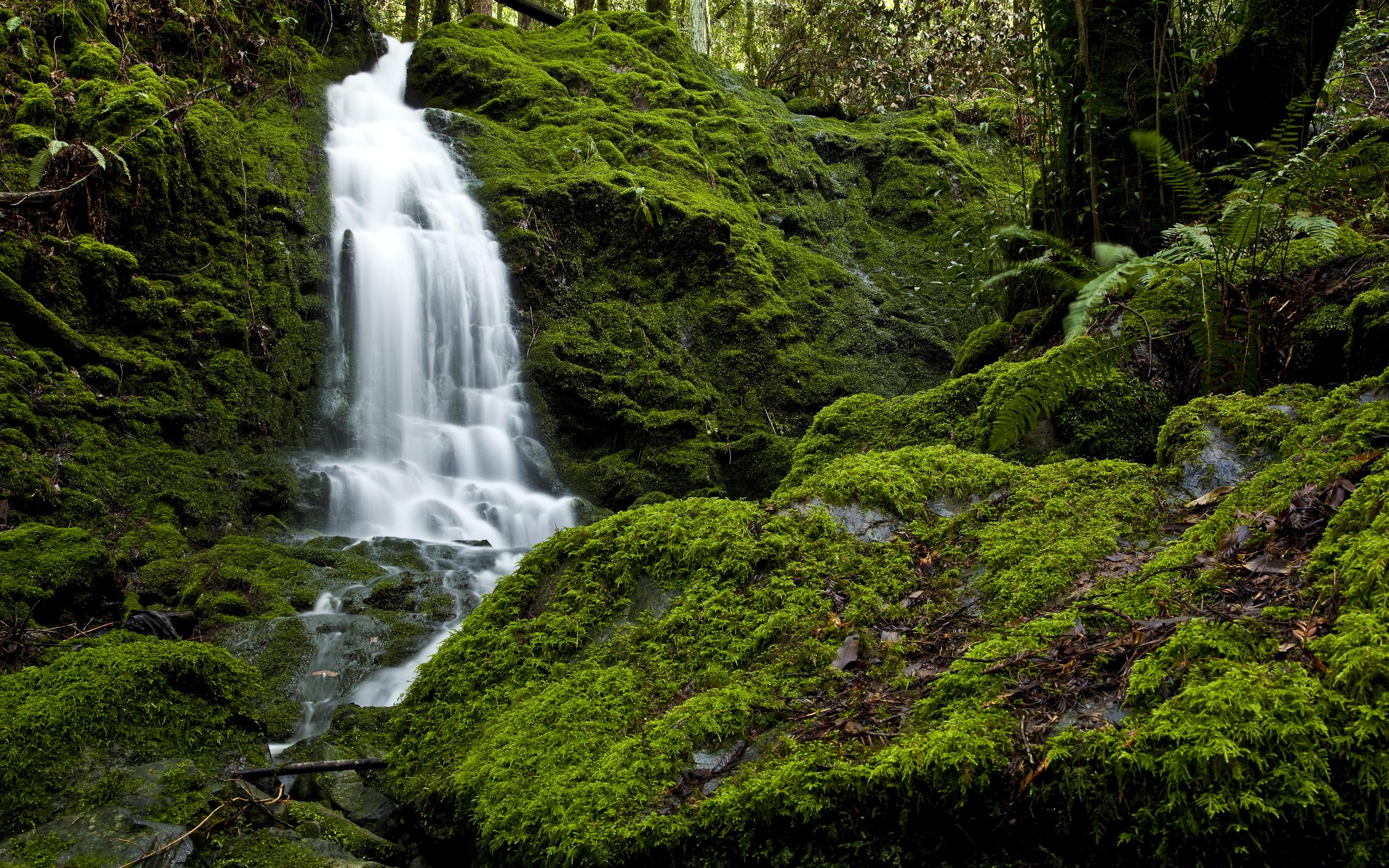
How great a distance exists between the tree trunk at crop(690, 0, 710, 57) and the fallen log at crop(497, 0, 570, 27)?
7.78 feet

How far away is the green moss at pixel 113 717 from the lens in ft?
8.89

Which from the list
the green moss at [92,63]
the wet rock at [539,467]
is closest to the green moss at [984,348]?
the wet rock at [539,467]

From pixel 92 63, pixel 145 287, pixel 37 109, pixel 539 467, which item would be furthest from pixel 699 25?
pixel 145 287

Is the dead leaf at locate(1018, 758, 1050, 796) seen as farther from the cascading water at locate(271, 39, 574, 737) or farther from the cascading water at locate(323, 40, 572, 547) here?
the cascading water at locate(323, 40, 572, 547)

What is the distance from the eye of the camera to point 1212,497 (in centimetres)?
275

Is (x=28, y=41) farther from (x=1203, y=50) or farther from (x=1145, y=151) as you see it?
(x=1203, y=50)

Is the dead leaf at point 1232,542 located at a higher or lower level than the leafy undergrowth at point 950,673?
higher

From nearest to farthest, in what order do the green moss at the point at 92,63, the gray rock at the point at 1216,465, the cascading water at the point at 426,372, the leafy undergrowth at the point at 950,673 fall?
the leafy undergrowth at the point at 950,673, the gray rock at the point at 1216,465, the cascading water at the point at 426,372, the green moss at the point at 92,63

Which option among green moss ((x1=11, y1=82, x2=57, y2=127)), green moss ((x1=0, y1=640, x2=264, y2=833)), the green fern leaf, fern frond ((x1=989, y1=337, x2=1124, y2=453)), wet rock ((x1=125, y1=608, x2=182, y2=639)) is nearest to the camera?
green moss ((x1=0, y1=640, x2=264, y2=833))

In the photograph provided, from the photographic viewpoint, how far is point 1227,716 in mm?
1406

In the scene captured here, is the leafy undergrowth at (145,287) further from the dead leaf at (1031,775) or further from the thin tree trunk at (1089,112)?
the thin tree trunk at (1089,112)

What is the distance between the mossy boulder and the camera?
4.69 metres

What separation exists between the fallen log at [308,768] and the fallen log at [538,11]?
45.7 feet

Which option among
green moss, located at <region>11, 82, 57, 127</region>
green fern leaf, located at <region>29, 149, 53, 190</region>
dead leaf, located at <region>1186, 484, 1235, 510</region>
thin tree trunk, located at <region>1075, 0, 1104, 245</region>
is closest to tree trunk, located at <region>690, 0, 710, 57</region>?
green moss, located at <region>11, 82, 57, 127</region>
